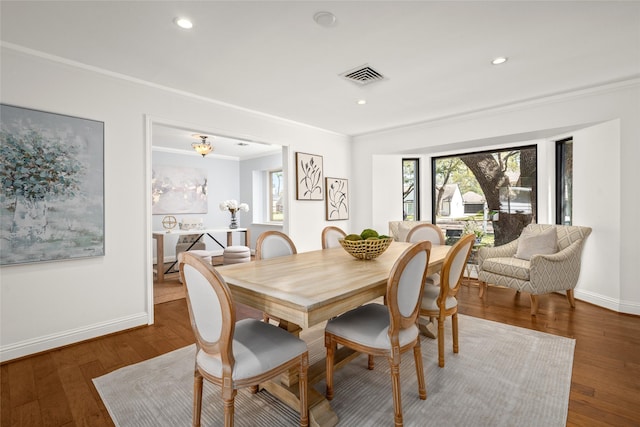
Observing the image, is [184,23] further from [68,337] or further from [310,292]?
[68,337]

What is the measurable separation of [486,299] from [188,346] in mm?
3355

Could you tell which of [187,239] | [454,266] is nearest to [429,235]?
[454,266]

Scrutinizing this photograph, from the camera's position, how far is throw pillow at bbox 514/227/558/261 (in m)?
3.66

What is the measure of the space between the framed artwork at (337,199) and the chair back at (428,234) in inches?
67.8

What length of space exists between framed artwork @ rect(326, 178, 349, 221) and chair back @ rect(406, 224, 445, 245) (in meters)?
1.72

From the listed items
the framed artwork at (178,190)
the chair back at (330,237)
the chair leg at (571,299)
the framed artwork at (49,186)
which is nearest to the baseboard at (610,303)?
the chair leg at (571,299)

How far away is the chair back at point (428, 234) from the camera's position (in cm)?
357

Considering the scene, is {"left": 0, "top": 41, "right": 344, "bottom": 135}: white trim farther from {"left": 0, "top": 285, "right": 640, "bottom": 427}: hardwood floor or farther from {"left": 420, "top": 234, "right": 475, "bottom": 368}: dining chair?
{"left": 420, "top": 234, "right": 475, "bottom": 368}: dining chair

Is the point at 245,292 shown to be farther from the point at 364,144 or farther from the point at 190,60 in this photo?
the point at 364,144

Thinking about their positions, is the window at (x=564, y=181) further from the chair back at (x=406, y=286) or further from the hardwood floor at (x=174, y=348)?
the chair back at (x=406, y=286)

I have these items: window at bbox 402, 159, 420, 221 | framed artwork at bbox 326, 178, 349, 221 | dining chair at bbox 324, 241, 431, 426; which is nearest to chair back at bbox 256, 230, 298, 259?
dining chair at bbox 324, 241, 431, 426

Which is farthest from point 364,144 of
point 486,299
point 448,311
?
point 448,311

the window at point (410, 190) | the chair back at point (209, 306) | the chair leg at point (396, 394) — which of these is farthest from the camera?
the window at point (410, 190)

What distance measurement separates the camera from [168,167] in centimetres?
655
